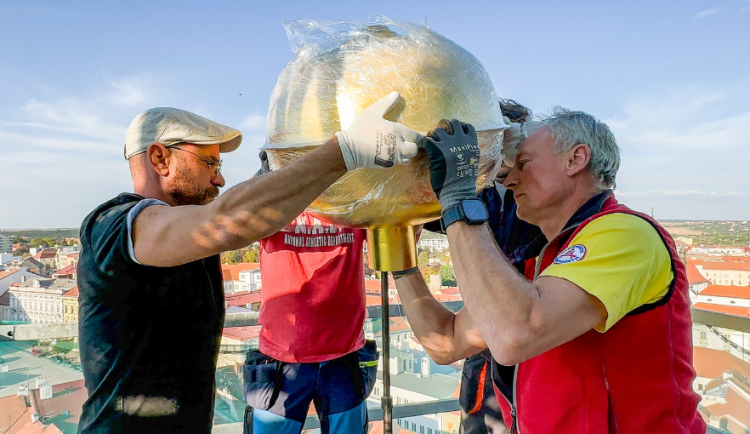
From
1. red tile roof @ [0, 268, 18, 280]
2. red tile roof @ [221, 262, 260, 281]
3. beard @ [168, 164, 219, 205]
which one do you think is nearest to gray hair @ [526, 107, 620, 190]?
beard @ [168, 164, 219, 205]

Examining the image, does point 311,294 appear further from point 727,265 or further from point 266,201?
point 727,265

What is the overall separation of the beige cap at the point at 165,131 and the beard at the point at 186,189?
0.32 feet

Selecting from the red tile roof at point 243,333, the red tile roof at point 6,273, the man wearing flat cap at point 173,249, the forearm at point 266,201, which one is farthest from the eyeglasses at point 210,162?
the red tile roof at point 6,273

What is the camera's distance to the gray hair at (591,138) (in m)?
1.22

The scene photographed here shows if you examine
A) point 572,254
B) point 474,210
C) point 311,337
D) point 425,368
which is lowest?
point 425,368

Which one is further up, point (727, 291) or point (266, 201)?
point (266, 201)

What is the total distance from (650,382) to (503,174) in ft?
2.17

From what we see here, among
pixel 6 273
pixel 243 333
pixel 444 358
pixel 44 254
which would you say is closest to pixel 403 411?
pixel 243 333

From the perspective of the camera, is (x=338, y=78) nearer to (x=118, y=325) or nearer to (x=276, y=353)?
(x=118, y=325)

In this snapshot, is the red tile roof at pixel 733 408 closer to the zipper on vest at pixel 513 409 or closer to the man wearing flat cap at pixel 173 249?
the zipper on vest at pixel 513 409

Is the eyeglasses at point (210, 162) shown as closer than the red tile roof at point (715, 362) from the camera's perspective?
Yes

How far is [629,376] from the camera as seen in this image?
1.00 m

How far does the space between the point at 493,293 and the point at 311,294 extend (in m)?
1.42

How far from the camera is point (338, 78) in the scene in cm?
85
